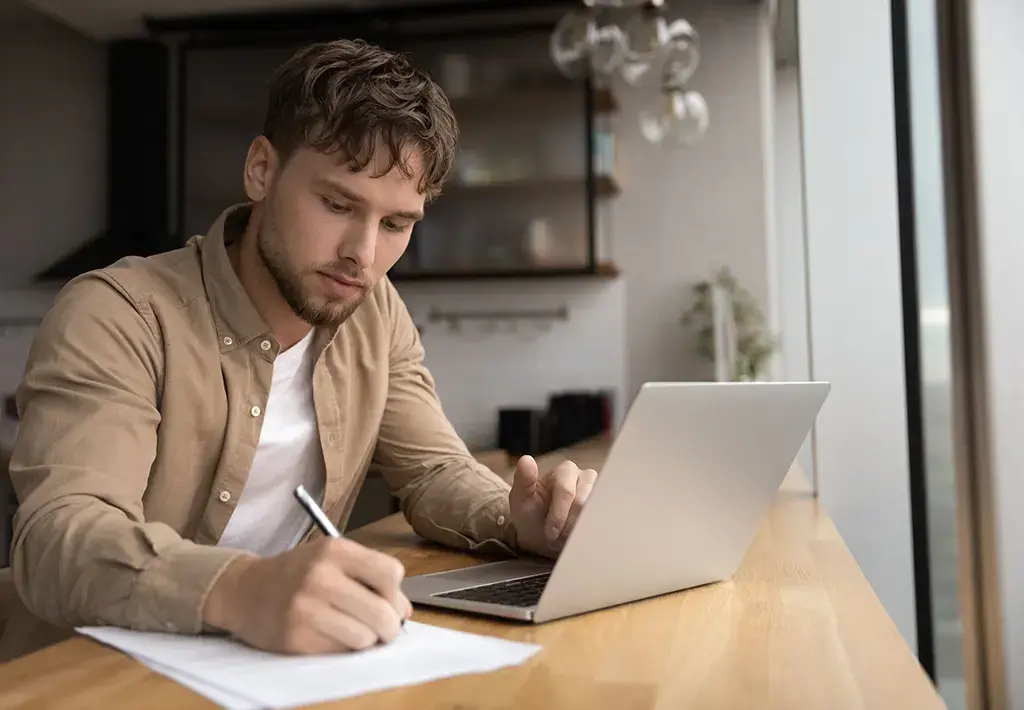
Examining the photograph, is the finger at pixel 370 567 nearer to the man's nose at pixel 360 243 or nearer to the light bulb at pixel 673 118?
the man's nose at pixel 360 243

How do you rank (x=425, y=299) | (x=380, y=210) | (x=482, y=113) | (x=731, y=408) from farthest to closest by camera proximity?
(x=425, y=299)
(x=482, y=113)
(x=380, y=210)
(x=731, y=408)

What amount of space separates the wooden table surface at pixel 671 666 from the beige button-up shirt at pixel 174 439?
3.8 inches

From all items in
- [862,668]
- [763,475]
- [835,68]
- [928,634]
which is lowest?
[928,634]

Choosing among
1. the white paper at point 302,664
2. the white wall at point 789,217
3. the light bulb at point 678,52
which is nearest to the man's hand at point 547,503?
the white paper at point 302,664

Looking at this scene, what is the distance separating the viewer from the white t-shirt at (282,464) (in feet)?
4.54

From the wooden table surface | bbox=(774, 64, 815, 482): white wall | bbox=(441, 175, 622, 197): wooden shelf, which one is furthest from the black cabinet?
the wooden table surface

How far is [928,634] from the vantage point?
203 cm

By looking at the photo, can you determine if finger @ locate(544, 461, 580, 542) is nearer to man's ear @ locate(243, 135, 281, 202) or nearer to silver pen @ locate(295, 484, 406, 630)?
silver pen @ locate(295, 484, 406, 630)

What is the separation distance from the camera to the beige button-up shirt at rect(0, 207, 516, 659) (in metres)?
0.89

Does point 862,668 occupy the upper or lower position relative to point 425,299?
lower

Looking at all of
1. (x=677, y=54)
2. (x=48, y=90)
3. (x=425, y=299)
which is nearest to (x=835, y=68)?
(x=677, y=54)

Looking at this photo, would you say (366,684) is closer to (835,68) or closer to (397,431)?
(397,431)

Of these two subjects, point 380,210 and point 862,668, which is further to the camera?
point 380,210

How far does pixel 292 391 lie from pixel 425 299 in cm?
276
